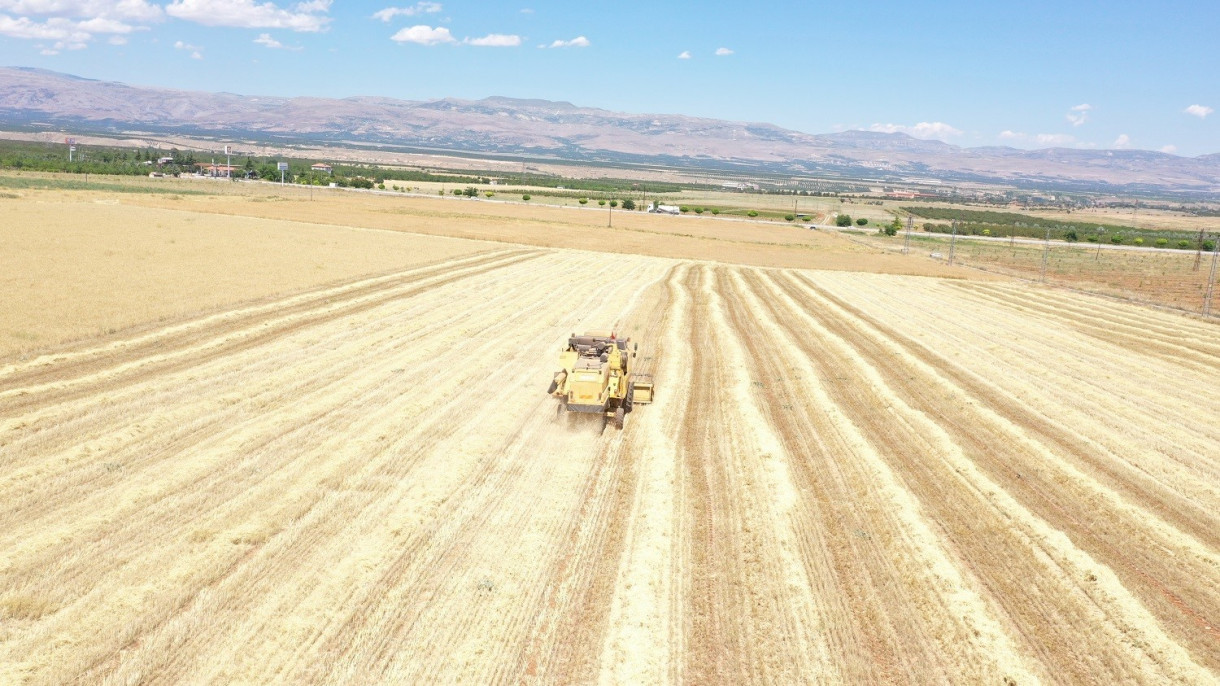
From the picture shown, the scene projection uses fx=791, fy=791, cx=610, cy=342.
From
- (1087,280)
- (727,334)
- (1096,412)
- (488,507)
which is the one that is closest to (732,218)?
(1087,280)

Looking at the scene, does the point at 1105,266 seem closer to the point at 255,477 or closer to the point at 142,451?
the point at 255,477

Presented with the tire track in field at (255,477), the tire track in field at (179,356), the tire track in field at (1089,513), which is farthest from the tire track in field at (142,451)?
the tire track in field at (1089,513)

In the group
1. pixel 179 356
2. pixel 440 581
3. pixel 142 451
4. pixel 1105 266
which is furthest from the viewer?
pixel 1105 266

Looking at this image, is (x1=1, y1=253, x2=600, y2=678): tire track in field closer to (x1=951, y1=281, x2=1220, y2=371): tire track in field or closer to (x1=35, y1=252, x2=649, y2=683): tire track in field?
(x1=35, y1=252, x2=649, y2=683): tire track in field

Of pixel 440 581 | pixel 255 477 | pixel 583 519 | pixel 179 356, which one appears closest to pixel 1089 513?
pixel 583 519

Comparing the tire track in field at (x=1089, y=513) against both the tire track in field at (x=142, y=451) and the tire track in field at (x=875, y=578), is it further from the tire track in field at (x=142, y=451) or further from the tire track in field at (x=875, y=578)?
the tire track in field at (x=142, y=451)
